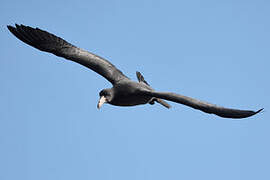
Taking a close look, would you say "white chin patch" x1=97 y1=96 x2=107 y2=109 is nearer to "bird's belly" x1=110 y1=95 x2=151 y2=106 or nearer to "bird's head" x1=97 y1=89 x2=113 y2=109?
"bird's head" x1=97 y1=89 x2=113 y2=109

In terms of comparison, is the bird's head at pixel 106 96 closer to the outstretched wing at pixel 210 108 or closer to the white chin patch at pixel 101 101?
the white chin patch at pixel 101 101

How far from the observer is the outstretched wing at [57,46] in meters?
13.6

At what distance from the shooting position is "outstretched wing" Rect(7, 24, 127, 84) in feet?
44.7

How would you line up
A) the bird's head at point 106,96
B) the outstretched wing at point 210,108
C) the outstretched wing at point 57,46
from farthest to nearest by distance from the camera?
the outstretched wing at point 57,46, the bird's head at point 106,96, the outstretched wing at point 210,108

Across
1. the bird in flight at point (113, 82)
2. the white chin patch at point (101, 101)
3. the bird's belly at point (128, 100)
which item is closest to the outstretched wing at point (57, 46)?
the bird in flight at point (113, 82)

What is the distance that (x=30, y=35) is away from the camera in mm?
13922

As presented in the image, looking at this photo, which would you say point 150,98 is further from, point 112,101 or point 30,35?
point 30,35

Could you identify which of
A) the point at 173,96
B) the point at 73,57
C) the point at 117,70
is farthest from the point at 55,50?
the point at 173,96

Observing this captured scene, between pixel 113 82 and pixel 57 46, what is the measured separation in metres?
1.99

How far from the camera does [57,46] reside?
550 inches

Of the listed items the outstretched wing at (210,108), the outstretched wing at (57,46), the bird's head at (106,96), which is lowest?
the outstretched wing at (210,108)

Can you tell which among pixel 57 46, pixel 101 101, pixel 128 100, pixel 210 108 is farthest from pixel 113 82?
pixel 210 108

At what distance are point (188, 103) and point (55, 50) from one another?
172 inches

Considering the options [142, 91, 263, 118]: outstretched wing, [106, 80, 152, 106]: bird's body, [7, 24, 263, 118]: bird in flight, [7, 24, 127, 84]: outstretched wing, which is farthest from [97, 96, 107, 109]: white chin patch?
[7, 24, 127, 84]: outstretched wing
